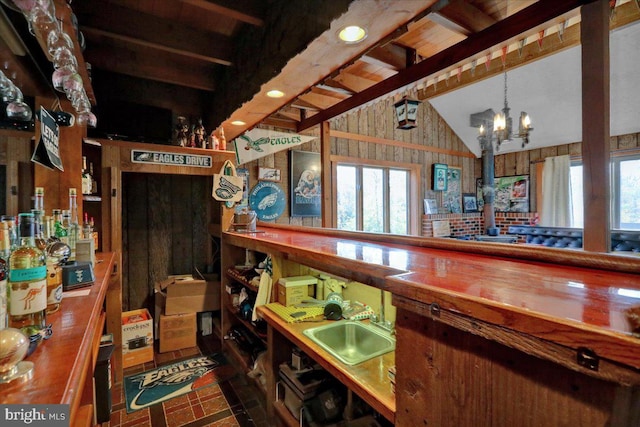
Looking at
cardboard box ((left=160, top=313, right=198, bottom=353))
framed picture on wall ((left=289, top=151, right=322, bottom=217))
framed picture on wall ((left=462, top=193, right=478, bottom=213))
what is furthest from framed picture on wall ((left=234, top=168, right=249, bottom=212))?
framed picture on wall ((left=462, top=193, right=478, bottom=213))

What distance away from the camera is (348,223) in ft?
16.2

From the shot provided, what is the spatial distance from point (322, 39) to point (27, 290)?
1.28m

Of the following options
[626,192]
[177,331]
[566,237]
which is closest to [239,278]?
[177,331]

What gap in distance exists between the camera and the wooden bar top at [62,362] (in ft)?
1.89

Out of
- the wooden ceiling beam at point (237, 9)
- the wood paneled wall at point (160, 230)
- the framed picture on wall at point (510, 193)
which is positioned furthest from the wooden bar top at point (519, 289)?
the framed picture on wall at point (510, 193)

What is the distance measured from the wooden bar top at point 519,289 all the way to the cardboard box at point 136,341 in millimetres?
2095

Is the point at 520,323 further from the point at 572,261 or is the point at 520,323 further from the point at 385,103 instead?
the point at 385,103

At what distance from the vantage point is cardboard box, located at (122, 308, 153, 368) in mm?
2592

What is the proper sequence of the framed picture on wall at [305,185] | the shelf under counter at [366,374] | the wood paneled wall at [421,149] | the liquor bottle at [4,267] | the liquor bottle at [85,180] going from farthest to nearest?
the wood paneled wall at [421,149] → the framed picture on wall at [305,185] → the liquor bottle at [85,180] → the shelf under counter at [366,374] → the liquor bottle at [4,267]

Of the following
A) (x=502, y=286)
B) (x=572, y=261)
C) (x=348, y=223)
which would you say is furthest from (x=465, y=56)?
(x=348, y=223)

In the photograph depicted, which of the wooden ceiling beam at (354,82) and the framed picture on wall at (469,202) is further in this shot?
the framed picture on wall at (469,202)

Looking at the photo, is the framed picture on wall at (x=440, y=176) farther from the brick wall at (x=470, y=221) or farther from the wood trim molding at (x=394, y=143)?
the brick wall at (x=470, y=221)

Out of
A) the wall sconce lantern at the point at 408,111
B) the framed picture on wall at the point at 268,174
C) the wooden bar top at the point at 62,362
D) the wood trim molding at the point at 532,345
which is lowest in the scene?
the wooden bar top at the point at 62,362

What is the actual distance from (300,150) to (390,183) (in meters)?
2.02
